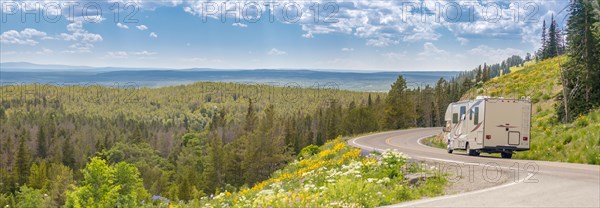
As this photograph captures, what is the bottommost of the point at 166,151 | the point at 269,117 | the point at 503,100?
the point at 166,151

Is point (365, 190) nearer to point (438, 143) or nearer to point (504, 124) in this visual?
point (504, 124)

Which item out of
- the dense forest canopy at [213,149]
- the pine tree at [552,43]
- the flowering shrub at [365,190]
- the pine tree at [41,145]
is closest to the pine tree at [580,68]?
the dense forest canopy at [213,149]

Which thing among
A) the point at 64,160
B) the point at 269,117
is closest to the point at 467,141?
the point at 269,117

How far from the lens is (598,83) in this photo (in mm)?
33312

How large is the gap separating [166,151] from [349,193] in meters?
168

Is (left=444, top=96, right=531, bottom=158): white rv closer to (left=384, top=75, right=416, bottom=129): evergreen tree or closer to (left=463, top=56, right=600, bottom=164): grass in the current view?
(left=463, top=56, right=600, bottom=164): grass

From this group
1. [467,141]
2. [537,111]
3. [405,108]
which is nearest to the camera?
[467,141]

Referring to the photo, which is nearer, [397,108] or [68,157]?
[397,108]

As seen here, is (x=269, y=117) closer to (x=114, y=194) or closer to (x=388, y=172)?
(x=114, y=194)

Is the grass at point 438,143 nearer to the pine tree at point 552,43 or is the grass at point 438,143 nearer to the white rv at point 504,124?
the white rv at point 504,124

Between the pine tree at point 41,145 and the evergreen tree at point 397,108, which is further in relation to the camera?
the pine tree at point 41,145

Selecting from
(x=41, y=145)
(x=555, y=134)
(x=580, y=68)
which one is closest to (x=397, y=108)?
(x=580, y=68)

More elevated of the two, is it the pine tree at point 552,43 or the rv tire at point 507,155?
the pine tree at point 552,43

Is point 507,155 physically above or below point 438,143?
above
